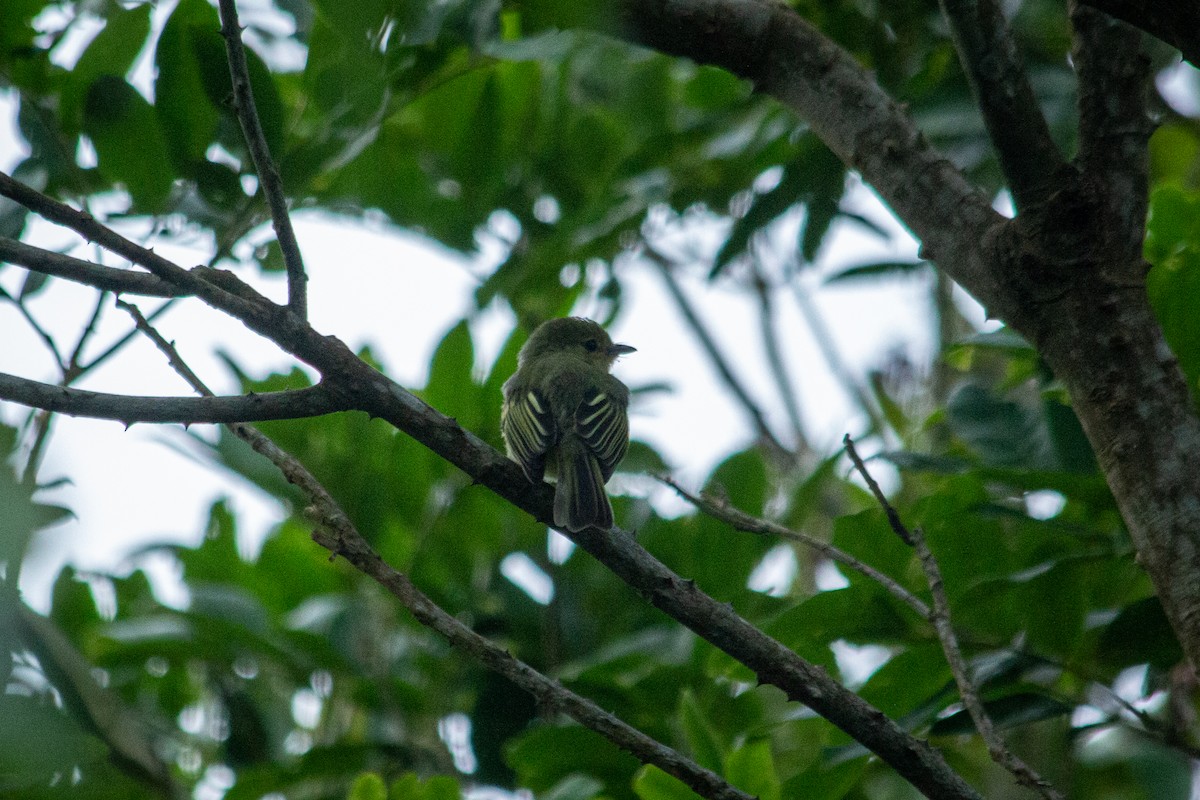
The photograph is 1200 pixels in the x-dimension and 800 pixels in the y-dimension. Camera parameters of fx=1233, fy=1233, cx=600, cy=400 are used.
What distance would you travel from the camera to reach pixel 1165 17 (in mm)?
2096

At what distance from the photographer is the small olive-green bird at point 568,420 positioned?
321 cm

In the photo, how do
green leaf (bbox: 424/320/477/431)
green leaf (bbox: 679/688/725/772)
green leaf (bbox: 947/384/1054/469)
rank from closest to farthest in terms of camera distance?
green leaf (bbox: 679/688/725/772)
green leaf (bbox: 947/384/1054/469)
green leaf (bbox: 424/320/477/431)

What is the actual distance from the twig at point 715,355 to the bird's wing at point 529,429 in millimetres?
1827

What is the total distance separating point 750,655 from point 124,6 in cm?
251

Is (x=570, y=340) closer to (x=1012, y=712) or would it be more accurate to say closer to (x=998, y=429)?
(x=998, y=429)

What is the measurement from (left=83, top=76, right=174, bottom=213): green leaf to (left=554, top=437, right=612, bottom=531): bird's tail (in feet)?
4.49

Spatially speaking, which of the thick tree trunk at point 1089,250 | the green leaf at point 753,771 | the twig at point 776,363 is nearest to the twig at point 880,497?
the thick tree trunk at point 1089,250

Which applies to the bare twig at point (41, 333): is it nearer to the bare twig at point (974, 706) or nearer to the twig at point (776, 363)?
the bare twig at point (974, 706)

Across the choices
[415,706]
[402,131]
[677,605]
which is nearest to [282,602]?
[415,706]

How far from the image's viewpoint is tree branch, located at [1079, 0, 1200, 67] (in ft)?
6.82

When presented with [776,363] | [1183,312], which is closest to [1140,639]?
[1183,312]

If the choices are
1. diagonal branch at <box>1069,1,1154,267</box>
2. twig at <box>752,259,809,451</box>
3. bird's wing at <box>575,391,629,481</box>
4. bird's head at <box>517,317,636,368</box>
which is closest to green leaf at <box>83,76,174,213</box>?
bird's wing at <box>575,391,629,481</box>

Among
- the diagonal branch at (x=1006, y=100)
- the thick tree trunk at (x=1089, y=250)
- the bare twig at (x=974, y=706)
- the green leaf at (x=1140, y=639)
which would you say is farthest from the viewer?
the green leaf at (x=1140, y=639)

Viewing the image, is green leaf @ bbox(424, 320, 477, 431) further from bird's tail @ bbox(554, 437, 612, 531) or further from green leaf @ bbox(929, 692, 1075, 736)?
green leaf @ bbox(929, 692, 1075, 736)
